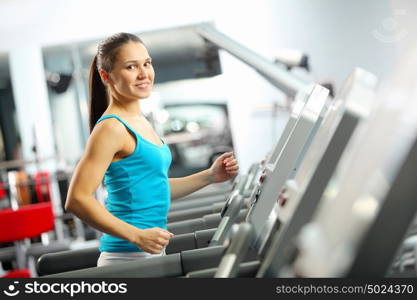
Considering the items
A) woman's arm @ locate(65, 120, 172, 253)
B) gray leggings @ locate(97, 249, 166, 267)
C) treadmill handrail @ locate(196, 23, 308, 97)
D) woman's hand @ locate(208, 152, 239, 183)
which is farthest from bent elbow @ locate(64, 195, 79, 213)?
treadmill handrail @ locate(196, 23, 308, 97)

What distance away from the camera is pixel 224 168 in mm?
1785

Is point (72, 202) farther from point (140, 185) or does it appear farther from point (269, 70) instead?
point (269, 70)

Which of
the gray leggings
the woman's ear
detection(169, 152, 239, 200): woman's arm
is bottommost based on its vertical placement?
the gray leggings

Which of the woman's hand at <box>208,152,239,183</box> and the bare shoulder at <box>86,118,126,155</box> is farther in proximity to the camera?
the woman's hand at <box>208,152,239,183</box>

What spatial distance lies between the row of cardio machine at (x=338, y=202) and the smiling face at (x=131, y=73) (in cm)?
38

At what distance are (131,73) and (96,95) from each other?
194 mm

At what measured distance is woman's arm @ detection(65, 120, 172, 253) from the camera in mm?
1441

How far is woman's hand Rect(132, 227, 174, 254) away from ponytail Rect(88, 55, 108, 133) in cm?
37

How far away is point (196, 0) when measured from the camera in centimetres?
670

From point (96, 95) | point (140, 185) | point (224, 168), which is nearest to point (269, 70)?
point (224, 168)

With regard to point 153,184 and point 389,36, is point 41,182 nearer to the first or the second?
point 389,36

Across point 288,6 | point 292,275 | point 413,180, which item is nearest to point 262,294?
point 292,275

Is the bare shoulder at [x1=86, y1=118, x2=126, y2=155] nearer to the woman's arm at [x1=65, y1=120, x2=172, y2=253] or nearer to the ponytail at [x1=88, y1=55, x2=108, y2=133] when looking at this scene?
the woman's arm at [x1=65, y1=120, x2=172, y2=253]

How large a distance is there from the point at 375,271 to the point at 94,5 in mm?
6119
